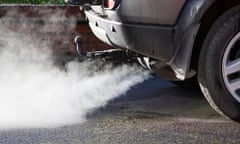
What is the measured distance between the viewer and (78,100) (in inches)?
215

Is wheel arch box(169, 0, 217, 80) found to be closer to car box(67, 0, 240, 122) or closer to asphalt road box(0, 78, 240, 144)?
car box(67, 0, 240, 122)

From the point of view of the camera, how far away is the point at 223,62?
417cm

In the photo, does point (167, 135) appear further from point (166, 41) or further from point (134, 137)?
point (166, 41)

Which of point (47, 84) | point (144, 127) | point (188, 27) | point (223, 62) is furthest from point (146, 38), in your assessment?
point (47, 84)

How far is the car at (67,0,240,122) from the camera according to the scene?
4.06 m

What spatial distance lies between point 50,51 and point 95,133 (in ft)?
10.9

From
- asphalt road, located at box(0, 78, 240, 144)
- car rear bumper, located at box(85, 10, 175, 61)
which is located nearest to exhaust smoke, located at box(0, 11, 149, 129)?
asphalt road, located at box(0, 78, 240, 144)

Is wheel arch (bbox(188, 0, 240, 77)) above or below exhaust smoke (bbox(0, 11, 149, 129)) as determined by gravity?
above

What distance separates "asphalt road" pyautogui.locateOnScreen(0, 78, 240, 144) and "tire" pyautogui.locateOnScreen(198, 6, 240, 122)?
27 cm

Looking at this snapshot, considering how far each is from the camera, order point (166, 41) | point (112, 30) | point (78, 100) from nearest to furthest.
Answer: point (166, 41), point (112, 30), point (78, 100)

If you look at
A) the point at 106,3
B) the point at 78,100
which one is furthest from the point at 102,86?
the point at 106,3

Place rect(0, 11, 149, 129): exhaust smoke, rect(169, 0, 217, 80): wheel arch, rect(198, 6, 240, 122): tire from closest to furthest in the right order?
rect(169, 0, 217, 80): wheel arch < rect(198, 6, 240, 122): tire < rect(0, 11, 149, 129): exhaust smoke

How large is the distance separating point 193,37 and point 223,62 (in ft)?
1.11

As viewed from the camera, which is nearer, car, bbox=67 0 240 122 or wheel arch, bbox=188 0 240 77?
car, bbox=67 0 240 122
